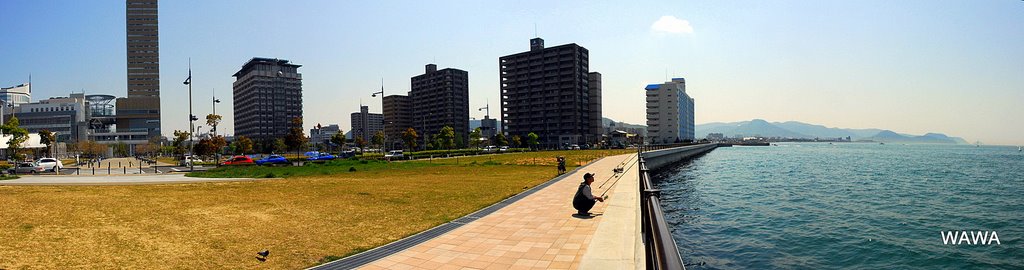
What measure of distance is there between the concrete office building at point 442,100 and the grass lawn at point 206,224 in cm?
15876

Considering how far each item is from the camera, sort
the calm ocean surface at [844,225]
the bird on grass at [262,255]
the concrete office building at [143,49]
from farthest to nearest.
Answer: the concrete office building at [143,49] → the calm ocean surface at [844,225] → the bird on grass at [262,255]

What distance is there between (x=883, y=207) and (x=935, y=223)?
4206 millimetres

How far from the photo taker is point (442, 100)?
18150cm

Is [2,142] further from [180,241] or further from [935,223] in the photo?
[935,223]

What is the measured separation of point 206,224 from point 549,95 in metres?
135

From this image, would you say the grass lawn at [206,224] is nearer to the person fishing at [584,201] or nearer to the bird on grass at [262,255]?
the bird on grass at [262,255]

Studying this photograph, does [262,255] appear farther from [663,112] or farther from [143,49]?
[663,112]

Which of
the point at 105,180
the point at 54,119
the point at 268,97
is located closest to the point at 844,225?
the point at 105,180

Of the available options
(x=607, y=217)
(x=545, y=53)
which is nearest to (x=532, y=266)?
(x=607, y=217)

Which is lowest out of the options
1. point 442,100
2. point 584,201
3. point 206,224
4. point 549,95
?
point 206,224

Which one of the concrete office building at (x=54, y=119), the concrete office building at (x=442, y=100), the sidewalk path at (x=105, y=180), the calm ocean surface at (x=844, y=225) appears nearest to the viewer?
the calm ocean surface at (x=844, y=225)

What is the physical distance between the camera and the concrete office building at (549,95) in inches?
5556

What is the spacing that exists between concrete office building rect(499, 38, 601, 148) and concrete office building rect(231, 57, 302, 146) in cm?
7438

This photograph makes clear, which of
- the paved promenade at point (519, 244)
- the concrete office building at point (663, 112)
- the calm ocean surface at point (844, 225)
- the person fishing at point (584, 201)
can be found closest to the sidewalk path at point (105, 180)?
the paved promenade at point (519, 244)
